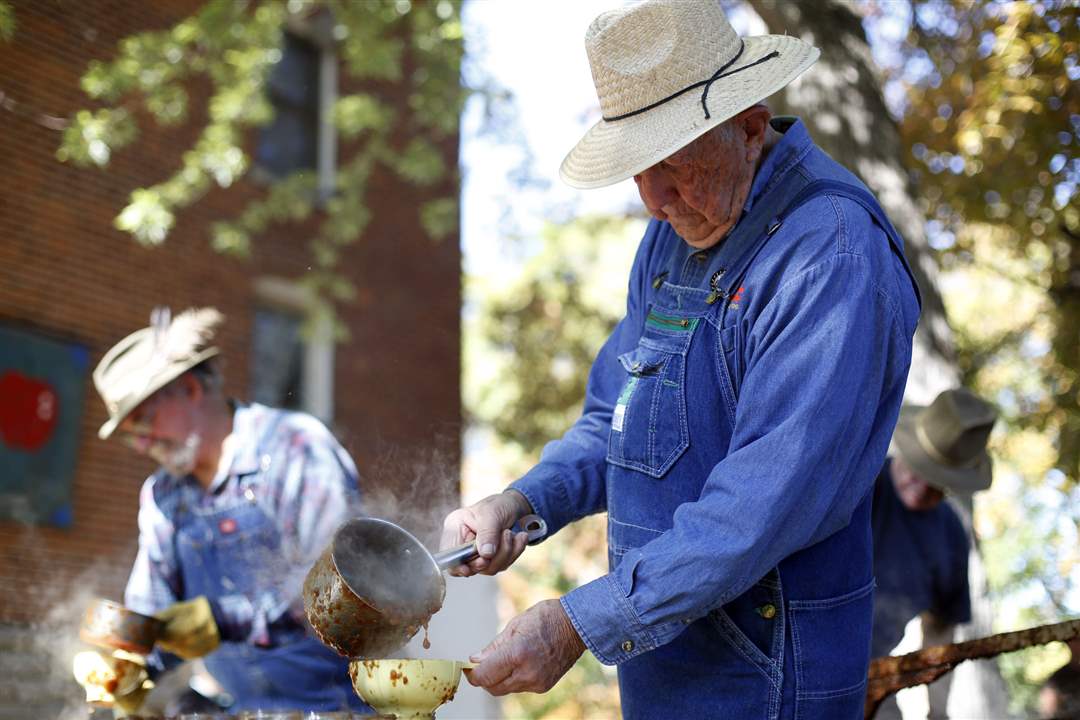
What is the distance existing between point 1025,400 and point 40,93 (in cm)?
851

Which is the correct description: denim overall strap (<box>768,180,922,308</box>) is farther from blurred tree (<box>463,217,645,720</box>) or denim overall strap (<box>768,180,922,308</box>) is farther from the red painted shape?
blurred tree (<box>463,217,645,720</box>)

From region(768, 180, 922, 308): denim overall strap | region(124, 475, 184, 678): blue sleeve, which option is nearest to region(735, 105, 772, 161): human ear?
region(768, 180, 922, 308): denim overall strap

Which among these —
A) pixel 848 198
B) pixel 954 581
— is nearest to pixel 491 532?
pixel 848 198

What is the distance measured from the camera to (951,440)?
384 cm

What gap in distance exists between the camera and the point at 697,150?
197 centimetres

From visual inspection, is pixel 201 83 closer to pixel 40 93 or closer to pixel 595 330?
pixel 40 93

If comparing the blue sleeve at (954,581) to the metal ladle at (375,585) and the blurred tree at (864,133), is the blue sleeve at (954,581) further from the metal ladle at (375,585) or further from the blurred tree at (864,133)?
the metal ladle at (375,585)

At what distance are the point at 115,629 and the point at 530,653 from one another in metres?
1.83

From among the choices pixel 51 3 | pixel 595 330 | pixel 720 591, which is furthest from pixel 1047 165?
pixel 595 330

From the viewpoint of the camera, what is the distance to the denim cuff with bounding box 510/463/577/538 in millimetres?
2279

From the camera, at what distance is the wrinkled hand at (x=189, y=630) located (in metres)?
3.35

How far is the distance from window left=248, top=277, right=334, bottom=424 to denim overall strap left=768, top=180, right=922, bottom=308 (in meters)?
8.05

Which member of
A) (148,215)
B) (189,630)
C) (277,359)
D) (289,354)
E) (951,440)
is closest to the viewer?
(189,630)

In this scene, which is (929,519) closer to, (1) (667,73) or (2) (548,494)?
(2) (548,494)
